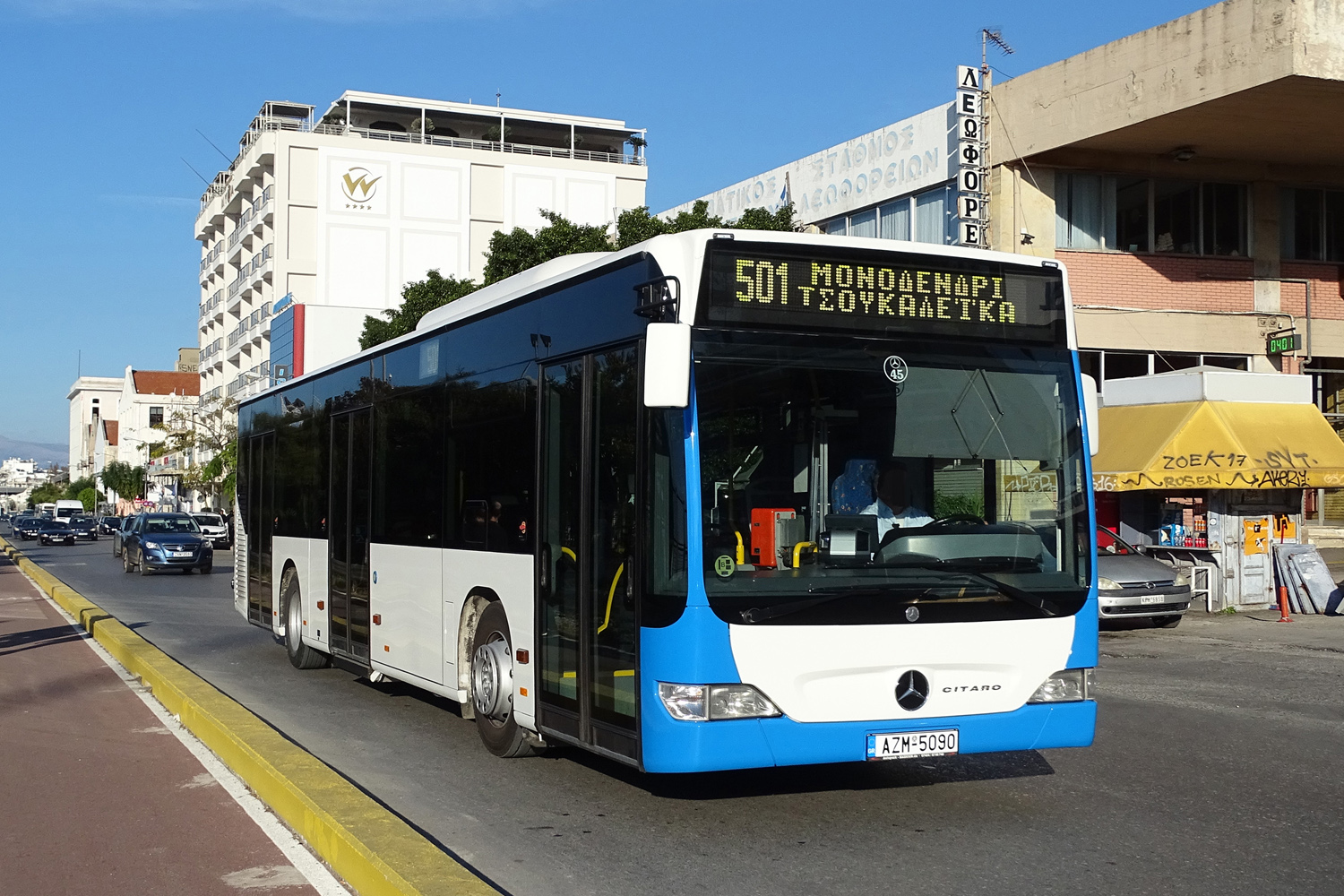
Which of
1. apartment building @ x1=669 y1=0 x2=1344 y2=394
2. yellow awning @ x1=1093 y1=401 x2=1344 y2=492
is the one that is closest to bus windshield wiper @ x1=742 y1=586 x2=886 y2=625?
yellow awning @ x1=1093 y1=401 x2=1344 y2=492

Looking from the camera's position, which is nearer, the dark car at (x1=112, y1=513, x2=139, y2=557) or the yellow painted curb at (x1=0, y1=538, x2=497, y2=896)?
the yellow painted curb at (x1=0, y1=538, x2=497, y2=896)

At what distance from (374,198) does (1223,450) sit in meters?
59.0

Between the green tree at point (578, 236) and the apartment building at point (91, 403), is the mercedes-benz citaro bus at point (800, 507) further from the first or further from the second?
the apartment building at point (91, 403)

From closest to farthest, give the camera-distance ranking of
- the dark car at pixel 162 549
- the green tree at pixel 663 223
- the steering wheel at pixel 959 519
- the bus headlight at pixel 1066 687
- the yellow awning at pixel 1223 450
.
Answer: the steering wheel at pixel 959 519, the bus headlight at pixel 1066 687, the yellow awning at pixel 1223 450, the green tree at pixel 663 223, the dark car at pixel 162 549

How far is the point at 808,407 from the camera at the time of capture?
6.70 meters

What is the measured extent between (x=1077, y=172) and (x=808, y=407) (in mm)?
22890

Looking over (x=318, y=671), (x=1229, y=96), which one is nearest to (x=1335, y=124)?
(x=1229, y=96)

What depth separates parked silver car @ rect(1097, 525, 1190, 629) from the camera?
18297 mm

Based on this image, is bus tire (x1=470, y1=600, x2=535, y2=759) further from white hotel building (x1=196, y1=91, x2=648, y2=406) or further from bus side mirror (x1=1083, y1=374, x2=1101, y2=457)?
white hotel building (x1=196, y1=91, x2=648, y2=406)

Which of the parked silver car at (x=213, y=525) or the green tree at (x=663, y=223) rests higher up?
the green tree at (x=663, y=223)

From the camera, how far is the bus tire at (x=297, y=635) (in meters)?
13.6

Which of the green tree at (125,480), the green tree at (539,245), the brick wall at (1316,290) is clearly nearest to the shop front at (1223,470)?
the brick wall at (1316,290)

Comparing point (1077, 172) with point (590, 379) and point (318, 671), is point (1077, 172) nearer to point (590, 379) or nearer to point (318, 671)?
point (318, 671)

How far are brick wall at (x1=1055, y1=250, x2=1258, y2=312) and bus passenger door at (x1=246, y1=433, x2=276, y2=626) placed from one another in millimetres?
17533
